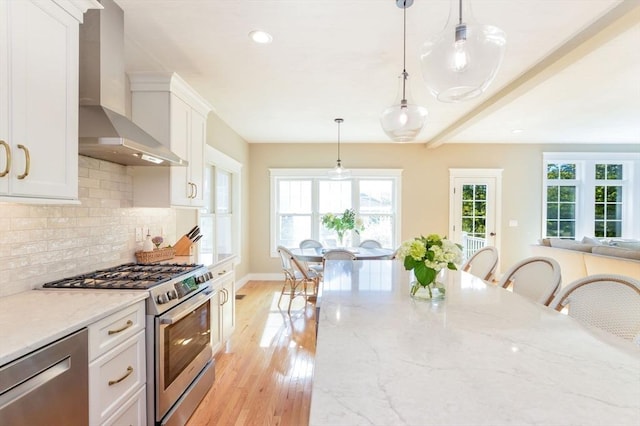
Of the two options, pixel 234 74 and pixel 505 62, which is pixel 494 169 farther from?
pixel 234 74

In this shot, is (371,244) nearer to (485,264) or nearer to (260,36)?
(485,264)

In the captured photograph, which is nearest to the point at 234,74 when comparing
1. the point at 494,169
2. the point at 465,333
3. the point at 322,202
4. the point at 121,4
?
the point at 121,4

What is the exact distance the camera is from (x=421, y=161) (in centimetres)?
610

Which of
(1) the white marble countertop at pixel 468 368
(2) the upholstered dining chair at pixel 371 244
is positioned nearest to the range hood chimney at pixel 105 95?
(1) the white marble countertop at pixel 468 368

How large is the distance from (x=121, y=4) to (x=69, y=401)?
7.15 ft

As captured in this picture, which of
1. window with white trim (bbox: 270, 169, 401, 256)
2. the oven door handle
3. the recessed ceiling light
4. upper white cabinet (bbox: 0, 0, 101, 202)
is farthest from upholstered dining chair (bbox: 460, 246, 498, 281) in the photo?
window with white trim (bbox: 270, 169, 401, 256)

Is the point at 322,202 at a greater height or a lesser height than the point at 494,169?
lesser

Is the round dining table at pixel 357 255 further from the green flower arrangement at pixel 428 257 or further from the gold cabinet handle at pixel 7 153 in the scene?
the gold cabinet handle at pixel 7 153

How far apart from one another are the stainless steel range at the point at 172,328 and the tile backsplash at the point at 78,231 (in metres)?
0.12

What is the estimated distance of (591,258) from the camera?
4.11 m

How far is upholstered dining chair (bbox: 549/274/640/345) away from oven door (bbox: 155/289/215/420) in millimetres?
1966

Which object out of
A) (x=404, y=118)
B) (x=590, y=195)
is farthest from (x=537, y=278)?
(x=590, y=195)

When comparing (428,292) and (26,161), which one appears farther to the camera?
(428,292)

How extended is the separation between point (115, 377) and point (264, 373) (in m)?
1.37
